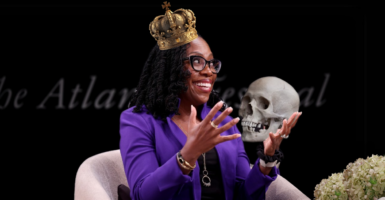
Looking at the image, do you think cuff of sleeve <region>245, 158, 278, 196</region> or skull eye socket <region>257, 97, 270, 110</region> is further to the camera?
skull eye socket <region>257, 97, 270, 110</region>

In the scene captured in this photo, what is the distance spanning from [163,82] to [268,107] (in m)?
0.94

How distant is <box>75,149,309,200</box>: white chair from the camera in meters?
2.69

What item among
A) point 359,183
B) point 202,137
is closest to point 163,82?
point 202,137

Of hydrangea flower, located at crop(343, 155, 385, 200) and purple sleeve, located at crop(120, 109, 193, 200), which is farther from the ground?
purple sleeve, located at crop(120, 109, 193, 200)

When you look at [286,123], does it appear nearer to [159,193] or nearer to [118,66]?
[159,193]

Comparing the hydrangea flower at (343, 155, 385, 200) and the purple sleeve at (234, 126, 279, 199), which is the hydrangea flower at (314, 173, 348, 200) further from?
the purple sleeve at (234, 126, 279, 199)

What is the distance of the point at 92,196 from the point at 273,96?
4.38ft

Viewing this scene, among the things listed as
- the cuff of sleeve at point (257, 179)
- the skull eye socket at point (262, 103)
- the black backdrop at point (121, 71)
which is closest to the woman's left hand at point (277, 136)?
the cuff of sleeve at point (257, 179)

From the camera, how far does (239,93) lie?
392 centimetres

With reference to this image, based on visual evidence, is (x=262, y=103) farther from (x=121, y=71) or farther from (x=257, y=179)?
(x=121, y=71)

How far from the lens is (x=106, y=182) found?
3068 millimetres

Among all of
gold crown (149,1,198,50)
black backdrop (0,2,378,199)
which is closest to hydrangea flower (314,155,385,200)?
gold crown (149,1,198,50)

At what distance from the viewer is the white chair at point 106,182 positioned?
2686mm

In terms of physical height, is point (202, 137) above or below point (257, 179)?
above
